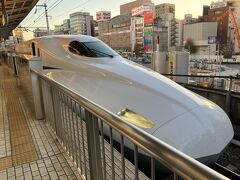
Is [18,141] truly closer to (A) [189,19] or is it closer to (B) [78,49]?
(B) [78,49]

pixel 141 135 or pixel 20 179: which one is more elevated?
pixel 141 135

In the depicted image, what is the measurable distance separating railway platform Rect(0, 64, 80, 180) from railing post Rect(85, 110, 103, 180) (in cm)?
68

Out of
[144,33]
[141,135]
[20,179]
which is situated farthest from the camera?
[144,33]

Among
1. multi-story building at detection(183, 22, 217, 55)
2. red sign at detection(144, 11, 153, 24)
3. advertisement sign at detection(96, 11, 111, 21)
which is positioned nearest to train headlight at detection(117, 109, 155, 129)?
multi-story building at detection(183, 22, 217, 55)

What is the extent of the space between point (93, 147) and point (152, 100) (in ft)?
7.81

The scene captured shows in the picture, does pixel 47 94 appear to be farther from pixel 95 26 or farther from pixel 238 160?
pixel 95 26

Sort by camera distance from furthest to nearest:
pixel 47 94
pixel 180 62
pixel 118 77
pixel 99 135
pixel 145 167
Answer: pixel 180 62 → pixel 118 77 → pixel 47 94 → pixel 145 167 → pixel 99 135

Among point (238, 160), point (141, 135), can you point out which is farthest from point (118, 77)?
point (141, 135)

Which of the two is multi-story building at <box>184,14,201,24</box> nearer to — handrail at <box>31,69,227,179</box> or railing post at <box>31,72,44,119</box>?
railing post at <box>31,72,44,119</box>

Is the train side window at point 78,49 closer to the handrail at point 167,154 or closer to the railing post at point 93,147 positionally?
the railing post at point 93,147

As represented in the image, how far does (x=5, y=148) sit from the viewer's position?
3826mm

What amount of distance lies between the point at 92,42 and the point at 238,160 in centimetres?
472

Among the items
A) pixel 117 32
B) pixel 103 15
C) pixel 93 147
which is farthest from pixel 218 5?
pixel 93 147

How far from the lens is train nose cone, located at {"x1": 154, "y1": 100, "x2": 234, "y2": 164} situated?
12.3 feet
